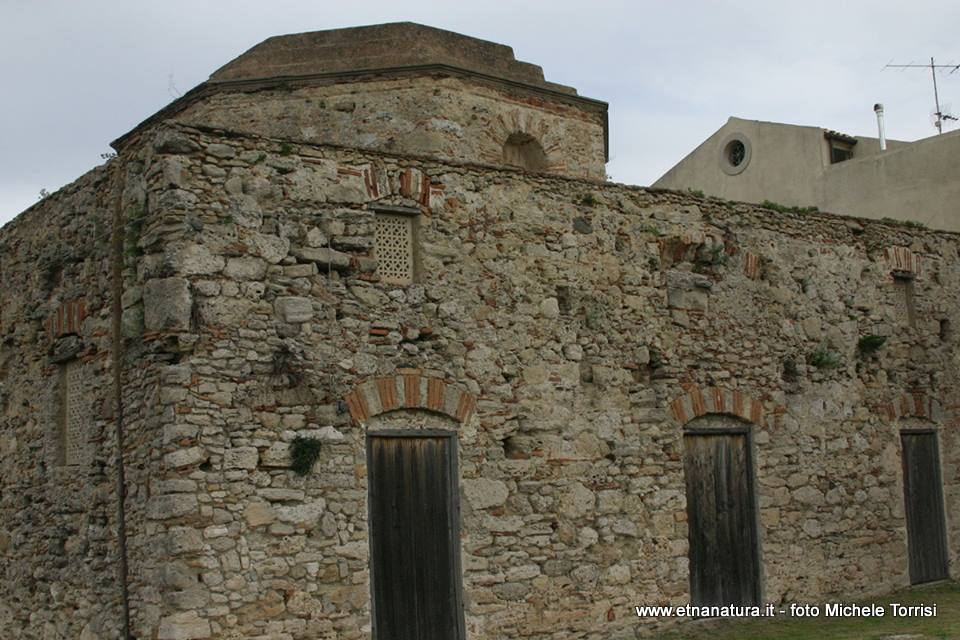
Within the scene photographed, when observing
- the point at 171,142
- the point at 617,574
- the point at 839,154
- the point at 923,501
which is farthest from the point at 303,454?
the point at 839,154

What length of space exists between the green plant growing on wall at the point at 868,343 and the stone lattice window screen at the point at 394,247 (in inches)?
224

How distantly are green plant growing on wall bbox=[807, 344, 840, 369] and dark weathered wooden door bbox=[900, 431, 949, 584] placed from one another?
4.79 ft

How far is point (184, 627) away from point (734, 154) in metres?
14.6

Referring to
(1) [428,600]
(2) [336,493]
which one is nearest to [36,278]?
(2) [336,493]

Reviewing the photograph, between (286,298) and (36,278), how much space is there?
2.97 metres

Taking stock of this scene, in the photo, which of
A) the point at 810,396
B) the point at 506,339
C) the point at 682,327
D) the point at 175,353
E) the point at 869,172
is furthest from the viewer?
the point at 869,172

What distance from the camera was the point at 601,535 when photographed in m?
10.2

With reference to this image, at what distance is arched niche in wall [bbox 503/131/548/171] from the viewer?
13523 millimetres

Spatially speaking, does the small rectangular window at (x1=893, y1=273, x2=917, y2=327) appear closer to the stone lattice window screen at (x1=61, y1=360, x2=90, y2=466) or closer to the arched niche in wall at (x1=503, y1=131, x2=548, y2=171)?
the arched niche in wall at (x1=503, y1=131, x2=548, y2=171)

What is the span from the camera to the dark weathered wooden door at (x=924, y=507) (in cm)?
1294

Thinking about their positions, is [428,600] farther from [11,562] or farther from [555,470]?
[11,562]

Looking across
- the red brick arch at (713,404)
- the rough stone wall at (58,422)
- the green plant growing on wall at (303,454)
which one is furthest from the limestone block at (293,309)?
the red brick arch at (713,404)

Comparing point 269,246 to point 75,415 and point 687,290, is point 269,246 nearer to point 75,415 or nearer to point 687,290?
point 75,415

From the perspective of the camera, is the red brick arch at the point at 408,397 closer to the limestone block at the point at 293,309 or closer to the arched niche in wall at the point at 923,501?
the limestone block at the point at 293,309
